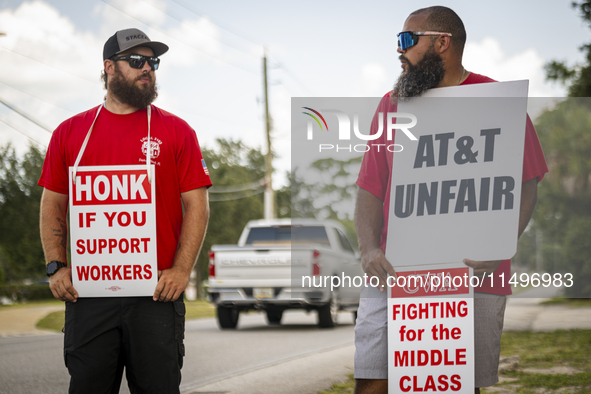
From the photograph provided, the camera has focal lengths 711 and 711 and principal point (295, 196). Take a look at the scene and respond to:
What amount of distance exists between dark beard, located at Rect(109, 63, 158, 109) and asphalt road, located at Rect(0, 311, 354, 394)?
350cm

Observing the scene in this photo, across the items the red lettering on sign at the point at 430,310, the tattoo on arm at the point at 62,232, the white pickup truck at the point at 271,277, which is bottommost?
the white pickup truck at the point at 271,277

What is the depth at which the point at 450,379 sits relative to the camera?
333cm

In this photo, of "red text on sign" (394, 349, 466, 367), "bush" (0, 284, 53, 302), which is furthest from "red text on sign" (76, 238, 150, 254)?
"bush" (0, 284, 53, 302)

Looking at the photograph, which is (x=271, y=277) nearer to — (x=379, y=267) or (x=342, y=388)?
(x=342, y=388)

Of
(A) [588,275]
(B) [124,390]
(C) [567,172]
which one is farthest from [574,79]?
(B) [124,390]

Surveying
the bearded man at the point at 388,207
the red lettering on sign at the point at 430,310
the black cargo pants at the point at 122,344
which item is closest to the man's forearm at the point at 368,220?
the bearded man at the point at 388,207

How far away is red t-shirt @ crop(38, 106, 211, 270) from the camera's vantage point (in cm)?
337

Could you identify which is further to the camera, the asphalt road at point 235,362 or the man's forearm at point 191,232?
the asphalt road at point 235,362

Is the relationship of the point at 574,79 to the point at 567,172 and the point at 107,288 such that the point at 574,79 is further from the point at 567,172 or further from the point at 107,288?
the point at 107,288

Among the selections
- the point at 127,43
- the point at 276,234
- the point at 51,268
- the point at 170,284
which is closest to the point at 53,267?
the point at 51,268

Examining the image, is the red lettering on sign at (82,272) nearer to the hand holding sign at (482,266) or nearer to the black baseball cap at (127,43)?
the black baseball cap at (127,43)

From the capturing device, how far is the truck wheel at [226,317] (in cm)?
1332

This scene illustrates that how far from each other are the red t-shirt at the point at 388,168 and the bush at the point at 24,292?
1120 inches

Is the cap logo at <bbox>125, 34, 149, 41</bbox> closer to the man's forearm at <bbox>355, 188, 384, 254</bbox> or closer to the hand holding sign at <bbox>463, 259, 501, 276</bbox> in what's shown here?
the man's forearm at <bbox>355, 188, 384, 254</bbox>
